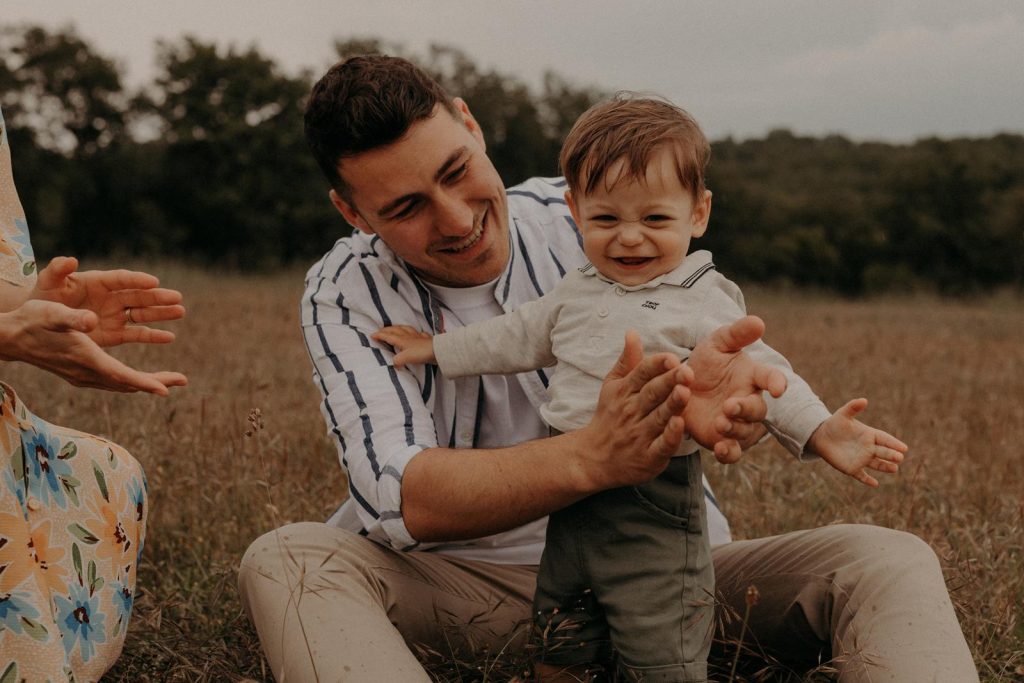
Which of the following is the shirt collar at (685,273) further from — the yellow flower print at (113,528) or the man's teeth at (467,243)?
the yellow flower print at (113,528)

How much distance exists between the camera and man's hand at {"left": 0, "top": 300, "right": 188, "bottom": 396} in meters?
1.72

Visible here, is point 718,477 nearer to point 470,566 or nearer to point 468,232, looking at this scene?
point 470,566

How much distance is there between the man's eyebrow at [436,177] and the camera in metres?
2.42

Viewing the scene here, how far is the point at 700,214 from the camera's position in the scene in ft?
6.93

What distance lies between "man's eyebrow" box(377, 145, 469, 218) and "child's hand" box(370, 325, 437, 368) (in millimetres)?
270

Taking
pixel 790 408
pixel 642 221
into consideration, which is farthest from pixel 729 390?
pixel 642 221

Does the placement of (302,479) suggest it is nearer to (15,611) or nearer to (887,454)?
(15,611)

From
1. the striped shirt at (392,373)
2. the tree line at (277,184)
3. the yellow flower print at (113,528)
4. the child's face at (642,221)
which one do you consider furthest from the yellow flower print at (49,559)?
the tree line at (277,184)

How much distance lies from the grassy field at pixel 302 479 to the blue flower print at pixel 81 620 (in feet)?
0.96

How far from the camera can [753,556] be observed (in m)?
2.45

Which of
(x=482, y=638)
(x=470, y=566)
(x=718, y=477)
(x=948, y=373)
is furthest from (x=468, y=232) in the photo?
(x=948, y=373)

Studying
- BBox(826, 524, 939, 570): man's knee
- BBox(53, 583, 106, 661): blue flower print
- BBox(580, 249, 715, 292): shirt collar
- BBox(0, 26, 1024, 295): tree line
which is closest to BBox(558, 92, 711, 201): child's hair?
BBox(580, 249, 715, 292): shirt collar

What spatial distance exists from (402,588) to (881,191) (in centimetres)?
2559

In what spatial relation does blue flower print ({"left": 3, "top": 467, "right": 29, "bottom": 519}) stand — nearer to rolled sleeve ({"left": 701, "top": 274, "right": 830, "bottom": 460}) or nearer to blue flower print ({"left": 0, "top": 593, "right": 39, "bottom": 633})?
blue flower print ({"left": 0, "top": 593, "right": 39, "bottom": 633})
